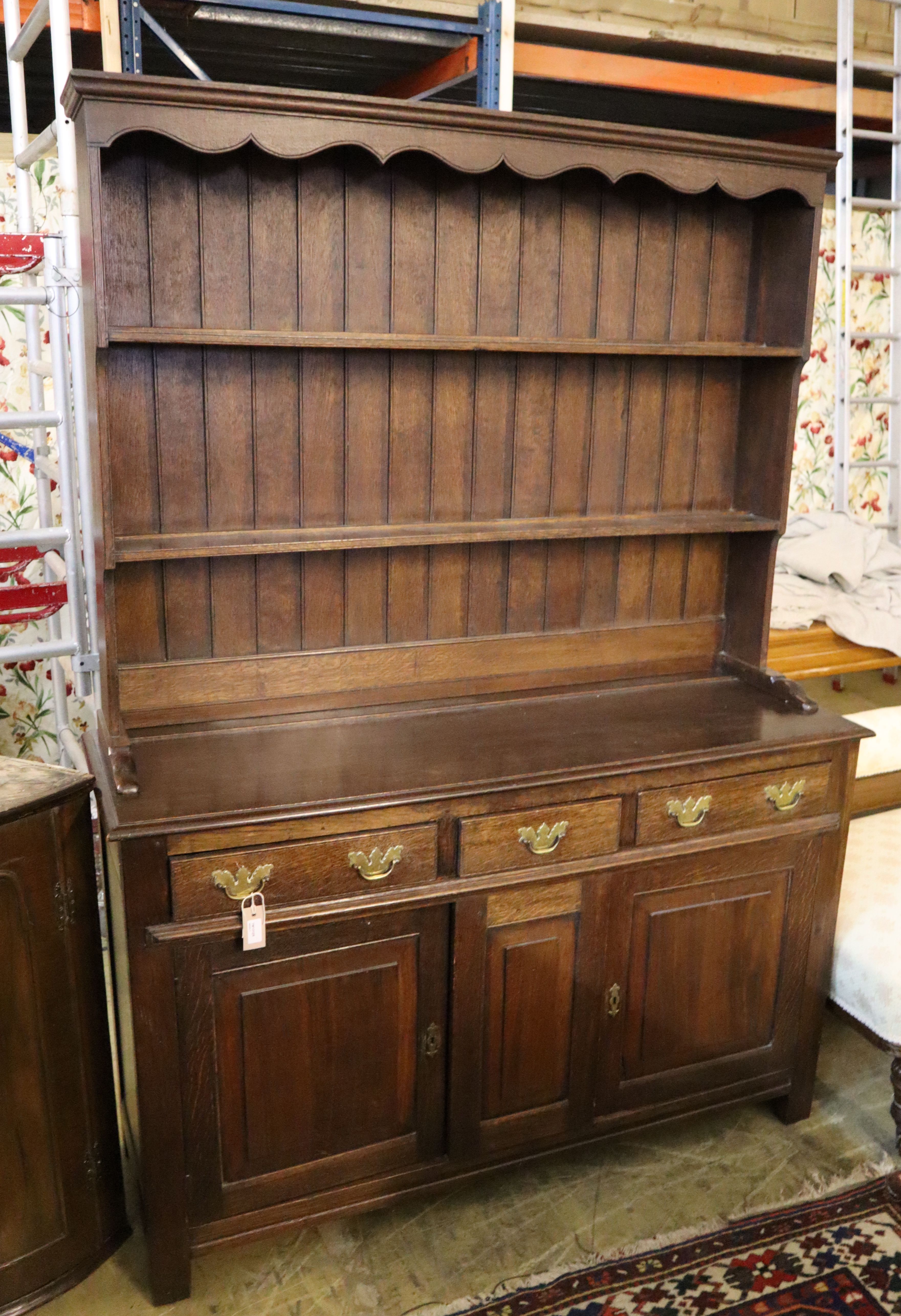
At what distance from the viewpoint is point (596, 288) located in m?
Answer: 2.22

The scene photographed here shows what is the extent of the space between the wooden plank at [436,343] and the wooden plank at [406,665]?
0.59 m

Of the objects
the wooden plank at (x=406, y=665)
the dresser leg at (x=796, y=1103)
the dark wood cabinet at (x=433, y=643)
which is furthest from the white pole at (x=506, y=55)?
the dresser leg at (x=796, y=1103)

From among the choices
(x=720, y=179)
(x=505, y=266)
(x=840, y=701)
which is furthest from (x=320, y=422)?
(x=840, y=701)

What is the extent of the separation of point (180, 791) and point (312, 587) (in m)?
0.54

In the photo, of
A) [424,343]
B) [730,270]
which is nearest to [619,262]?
[730,270]

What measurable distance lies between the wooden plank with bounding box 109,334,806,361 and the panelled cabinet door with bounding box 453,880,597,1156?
0.98 m

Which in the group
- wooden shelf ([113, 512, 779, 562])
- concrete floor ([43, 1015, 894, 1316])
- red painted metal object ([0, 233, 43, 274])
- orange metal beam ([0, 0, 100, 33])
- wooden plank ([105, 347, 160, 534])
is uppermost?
orange metal beam ([0, 0, 100, 33])

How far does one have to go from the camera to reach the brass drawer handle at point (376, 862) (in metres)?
1.81

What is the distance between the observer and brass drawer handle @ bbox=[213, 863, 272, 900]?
1.72m

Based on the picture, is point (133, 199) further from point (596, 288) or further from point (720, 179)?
point (720, 179)

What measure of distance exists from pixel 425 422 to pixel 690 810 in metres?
0.91

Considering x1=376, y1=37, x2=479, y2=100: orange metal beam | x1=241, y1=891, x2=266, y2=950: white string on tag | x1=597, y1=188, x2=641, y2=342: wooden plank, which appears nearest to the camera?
x1=241, y1=891, x2=266, y2=950: white string on tag

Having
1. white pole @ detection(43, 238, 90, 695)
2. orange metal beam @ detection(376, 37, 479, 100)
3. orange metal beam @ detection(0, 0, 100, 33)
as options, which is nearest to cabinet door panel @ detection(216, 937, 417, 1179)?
white pole @ detection(43, 238, 90, 695)

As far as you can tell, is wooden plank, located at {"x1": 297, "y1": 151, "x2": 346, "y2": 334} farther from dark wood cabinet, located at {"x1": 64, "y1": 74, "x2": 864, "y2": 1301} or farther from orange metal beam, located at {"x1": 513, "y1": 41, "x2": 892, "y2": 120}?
orange metal beam, located at {"x1": 513, "y1": 41, "x2": 892, "y2": 120}
